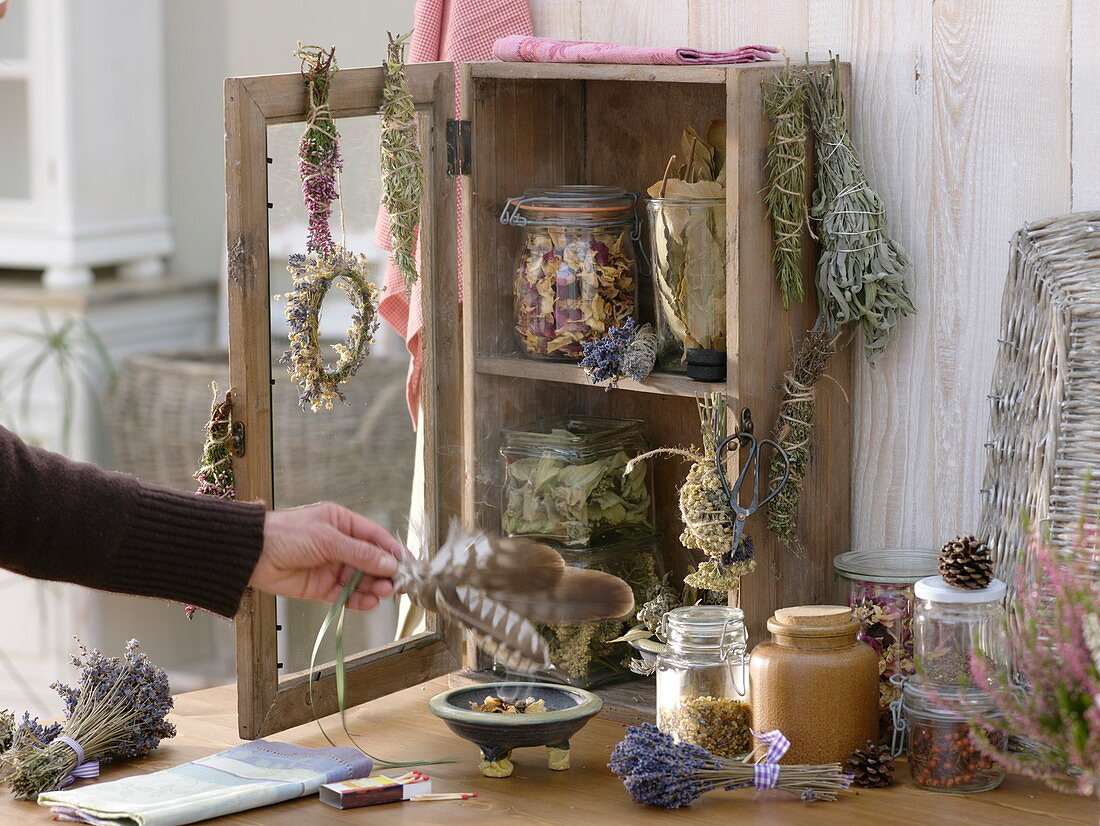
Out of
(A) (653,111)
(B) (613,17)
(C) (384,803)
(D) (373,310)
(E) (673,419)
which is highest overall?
(B) (613,17)

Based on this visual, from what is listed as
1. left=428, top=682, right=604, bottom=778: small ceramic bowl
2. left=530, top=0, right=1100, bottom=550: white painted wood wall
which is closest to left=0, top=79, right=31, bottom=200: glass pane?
left=530, top=0, right=1100, bottom=550: white painted wood wall

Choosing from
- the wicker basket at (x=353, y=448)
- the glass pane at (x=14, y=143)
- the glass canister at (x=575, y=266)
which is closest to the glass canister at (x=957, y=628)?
the glass canister at (x=575, y=266)

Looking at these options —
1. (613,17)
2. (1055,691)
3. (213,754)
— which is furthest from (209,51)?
(1055,691)

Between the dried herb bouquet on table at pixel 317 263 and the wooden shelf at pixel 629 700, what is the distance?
1.31 ft

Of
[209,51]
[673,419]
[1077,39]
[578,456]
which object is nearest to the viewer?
[1077,39]

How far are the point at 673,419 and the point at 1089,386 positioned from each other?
581 millimetres

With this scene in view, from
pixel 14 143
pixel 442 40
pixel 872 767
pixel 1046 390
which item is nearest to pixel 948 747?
pixel 872 767

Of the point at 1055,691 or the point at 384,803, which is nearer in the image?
the point at 1055,691

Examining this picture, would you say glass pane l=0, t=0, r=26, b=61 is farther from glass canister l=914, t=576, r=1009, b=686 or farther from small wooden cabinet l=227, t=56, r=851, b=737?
glass canister l=914, t=576, r=1009, b=686

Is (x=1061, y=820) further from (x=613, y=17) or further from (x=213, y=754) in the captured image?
(x=613, y=17)

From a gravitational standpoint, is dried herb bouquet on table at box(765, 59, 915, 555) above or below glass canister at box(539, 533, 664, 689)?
above

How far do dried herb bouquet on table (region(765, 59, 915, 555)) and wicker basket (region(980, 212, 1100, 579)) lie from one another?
0.42 ft

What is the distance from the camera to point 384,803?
143 centimetres

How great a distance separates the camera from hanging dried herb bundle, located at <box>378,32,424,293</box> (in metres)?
1.61
